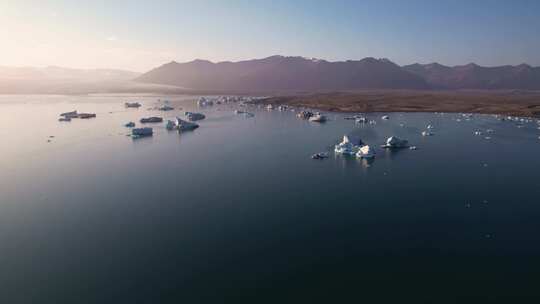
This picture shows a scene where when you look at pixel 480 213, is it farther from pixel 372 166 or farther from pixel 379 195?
pixel 372 166

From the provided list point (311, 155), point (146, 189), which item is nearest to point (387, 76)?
point (311, 155)

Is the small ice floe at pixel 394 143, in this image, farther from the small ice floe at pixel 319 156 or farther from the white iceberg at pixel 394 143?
the small ice floe at pixel 319 156

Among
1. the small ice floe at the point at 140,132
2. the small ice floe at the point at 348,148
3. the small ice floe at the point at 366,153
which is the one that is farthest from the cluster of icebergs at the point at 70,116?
the small ice floe at the point at 366,153

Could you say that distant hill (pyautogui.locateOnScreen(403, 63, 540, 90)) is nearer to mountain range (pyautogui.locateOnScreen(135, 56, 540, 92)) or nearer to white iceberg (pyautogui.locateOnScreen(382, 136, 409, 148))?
mountain range (pyautogui.locateOnScreen(135, 56, 540, 92))

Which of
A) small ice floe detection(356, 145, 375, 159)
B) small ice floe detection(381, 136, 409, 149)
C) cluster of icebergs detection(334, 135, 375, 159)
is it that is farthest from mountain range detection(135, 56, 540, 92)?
small ice floe detection(356, 145, 375, 159)

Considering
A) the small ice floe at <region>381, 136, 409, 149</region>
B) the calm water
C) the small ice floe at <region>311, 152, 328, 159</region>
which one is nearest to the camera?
the calm water

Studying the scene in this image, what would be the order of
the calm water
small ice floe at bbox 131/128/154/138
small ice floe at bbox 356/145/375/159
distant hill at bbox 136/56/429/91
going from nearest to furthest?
the calm water
small ice floe at bbox 356/145/375/159
small ice floe at bbox 131/128/154/138
distant hill at bbox 136/56/429/91
